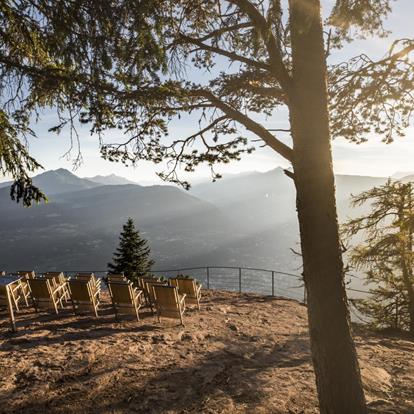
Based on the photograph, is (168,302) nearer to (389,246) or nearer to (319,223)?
(319,223)

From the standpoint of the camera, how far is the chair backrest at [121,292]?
23.6 feet

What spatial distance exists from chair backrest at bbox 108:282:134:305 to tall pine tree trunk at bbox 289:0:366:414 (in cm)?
486

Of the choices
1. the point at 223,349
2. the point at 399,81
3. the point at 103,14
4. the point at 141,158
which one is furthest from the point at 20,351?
the point at 399,81

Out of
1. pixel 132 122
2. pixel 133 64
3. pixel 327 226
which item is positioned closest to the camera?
pixel 327 226

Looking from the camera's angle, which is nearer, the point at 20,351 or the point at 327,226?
the point at 327,226

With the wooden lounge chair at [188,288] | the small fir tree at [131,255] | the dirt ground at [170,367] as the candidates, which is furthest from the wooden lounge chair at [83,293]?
the small fir tree at [131,255]

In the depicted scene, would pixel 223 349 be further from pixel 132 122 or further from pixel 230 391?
pixel 132 122

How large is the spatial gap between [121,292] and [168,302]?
113 cm

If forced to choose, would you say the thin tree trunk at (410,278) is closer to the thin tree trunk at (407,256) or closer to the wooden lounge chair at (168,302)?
the thin tree trunk at (407,256)

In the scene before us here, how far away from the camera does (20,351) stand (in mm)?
5211

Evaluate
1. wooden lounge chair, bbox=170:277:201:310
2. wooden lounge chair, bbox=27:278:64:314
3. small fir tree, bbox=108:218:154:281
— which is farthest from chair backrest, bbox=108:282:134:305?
small fir tree, bbox=108:218:154:281

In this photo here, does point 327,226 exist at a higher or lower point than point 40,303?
higher

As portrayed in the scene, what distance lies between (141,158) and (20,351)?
3.77 meters

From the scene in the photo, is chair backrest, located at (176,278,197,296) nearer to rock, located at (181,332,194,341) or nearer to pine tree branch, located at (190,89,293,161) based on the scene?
rock, located at (181,332,194,341)
